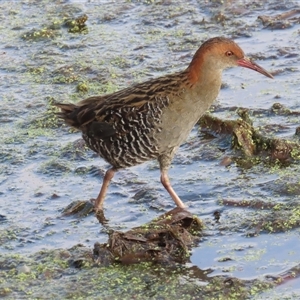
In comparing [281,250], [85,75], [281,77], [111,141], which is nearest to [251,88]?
[281,77]

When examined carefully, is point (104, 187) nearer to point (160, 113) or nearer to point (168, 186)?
point (168, 186)

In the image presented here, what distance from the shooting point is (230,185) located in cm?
839

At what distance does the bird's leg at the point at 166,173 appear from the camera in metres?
8.08

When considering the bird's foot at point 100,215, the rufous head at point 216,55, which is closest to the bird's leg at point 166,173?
the bird's foot at point 100,215

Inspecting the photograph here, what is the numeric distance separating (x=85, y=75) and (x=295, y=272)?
16.2 ft

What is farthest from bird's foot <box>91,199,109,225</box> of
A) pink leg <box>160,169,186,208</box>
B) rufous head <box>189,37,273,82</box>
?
rufous head <box>189,37,273,82</box>

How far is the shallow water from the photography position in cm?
761

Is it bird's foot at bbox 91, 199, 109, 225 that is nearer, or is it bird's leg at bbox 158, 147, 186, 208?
bird's foot at bbox 91, 199, 109, 225

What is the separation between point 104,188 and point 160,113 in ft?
2.83

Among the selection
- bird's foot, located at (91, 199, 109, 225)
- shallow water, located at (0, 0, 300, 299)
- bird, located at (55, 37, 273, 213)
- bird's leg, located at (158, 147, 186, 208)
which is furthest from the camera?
bird's leg, located at (158, 147, 186, 208)

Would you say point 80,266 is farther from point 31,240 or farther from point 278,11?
point 278,11

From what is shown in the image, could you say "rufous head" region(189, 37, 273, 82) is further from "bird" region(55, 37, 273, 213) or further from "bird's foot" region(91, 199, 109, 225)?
"bird's foot" region(91, 199, 109, 225)

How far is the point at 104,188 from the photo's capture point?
322 inches

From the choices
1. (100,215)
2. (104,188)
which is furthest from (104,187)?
(100,215)
